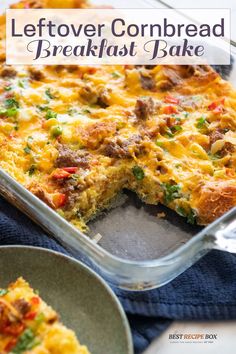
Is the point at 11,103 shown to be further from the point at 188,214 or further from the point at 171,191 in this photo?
the point at 188,214

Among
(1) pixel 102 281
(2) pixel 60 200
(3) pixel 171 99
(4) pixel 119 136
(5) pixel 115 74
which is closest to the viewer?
(1) pixel 102 281

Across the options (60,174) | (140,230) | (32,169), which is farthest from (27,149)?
(140,230)

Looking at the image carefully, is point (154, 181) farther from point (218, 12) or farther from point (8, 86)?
point (218, 12)

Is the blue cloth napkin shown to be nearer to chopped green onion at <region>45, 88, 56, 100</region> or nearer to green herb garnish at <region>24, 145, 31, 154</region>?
green herb garnish at <region>24, 145, 31, 154</region>

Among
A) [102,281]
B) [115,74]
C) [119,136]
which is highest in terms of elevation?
[115,74]

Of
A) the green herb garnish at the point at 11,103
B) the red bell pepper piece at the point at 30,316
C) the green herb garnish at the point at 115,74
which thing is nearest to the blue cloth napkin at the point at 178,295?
the red bell pepper piece at the point at 30,316

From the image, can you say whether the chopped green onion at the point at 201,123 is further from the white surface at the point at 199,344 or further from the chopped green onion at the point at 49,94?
the white surface at the point at 199,344

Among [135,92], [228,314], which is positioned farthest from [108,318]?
[135,92]
